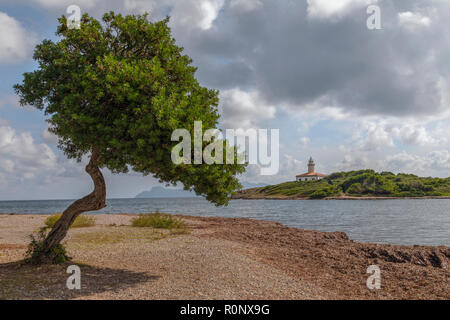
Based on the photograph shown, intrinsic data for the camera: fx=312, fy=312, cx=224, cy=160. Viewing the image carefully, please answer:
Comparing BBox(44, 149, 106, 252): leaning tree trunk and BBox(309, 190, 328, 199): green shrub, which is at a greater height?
BBox(44, 149, 106, 252): leaning tree trunk

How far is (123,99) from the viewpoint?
29.7 ft

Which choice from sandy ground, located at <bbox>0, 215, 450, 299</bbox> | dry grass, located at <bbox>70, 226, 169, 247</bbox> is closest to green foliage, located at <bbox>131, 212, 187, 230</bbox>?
dry grass, located at <bbox>70, 226, 169, 247</bbox>

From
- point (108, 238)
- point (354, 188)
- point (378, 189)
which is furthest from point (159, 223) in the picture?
point (354, 188)

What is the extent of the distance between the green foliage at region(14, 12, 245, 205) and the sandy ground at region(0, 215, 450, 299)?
288 cm

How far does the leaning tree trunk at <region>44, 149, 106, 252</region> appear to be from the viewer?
1130 cm

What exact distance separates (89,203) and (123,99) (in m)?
4.56

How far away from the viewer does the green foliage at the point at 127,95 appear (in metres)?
8.88

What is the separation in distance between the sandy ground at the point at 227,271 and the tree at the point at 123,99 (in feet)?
7.98

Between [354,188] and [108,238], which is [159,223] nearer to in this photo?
[108,238]

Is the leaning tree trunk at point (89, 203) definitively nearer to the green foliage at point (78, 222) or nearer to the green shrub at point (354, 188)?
the green foliage at point (78, 222)

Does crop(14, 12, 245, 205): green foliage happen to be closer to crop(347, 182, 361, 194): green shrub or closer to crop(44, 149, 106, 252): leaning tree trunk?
crop(44, 149, 106, 252): leaning tree trunk

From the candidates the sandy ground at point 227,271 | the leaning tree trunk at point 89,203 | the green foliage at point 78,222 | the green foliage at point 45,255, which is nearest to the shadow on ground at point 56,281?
the sandy ground at point 227,271

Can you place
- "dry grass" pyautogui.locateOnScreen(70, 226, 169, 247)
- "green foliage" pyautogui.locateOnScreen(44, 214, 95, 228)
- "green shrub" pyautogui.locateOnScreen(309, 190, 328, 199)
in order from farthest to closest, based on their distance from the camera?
"green shrub" pyautogui.locateOnScreen(309, 190, 328, 199) < "green foliage" pyautogui.locateOnScreen(44, 214, 95, 228) < "dry grass" pyautogui.locateOnScreen(70, 226, 169, 247)
